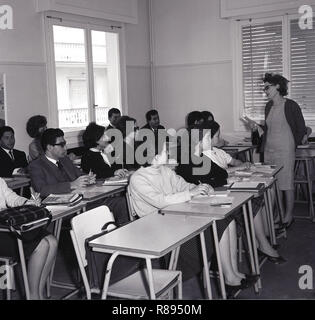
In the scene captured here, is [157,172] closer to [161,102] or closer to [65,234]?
[65,234]

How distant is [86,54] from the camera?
6.87 m

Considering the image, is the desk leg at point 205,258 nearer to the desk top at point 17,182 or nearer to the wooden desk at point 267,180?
the wooden desk at point 267,180

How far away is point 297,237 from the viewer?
4.95 meters

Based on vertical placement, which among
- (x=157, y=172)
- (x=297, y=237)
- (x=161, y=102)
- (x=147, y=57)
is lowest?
(x=297, y=237)

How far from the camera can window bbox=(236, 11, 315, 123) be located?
22.9 feet

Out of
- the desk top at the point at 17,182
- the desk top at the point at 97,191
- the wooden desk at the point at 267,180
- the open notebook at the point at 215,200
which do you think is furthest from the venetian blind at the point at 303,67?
the desk top at the point at 17,182

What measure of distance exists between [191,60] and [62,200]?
4.90 meters

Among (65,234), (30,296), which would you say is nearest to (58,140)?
(65,234)

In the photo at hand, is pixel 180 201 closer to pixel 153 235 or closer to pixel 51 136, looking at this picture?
pixel 153 235

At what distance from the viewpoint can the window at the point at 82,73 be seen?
252 inches

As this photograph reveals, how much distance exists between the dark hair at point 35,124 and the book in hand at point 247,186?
2830 millimetres

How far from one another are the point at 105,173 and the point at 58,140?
85cm

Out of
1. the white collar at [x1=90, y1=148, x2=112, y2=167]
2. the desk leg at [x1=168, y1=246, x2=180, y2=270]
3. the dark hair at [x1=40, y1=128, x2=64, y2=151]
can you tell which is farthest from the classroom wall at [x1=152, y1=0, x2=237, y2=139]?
the desk leg at [x1=168, y1=246, x2=180, y2=270]

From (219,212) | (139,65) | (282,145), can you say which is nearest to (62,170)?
(219,212)
